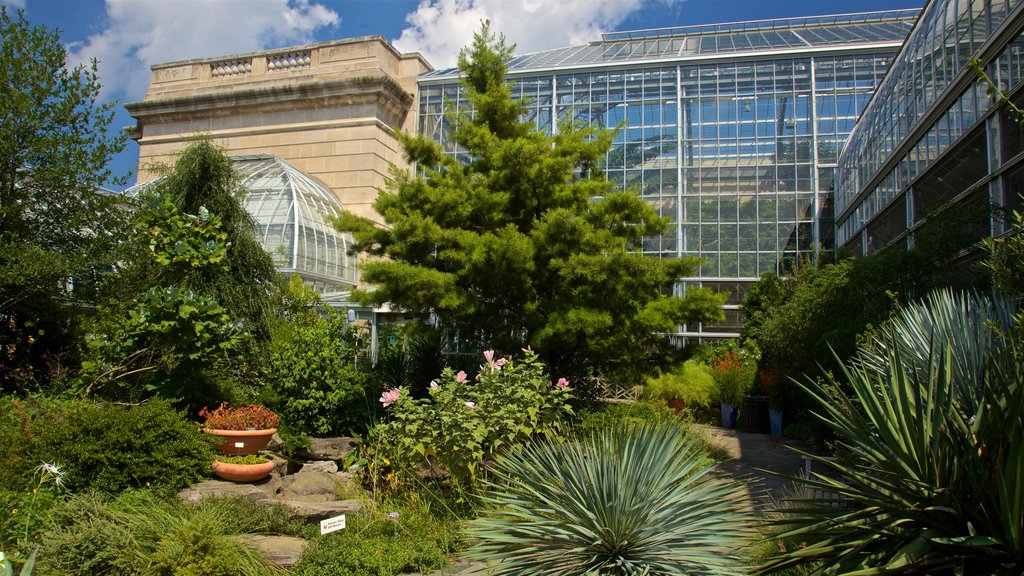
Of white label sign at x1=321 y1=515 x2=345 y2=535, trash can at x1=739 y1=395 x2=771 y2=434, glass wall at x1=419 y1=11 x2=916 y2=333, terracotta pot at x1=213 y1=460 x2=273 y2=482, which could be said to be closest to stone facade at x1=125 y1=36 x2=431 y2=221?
glass wall at x1=419 y1=11 x2=916 y2=333

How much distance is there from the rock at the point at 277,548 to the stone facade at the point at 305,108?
48.8 feet

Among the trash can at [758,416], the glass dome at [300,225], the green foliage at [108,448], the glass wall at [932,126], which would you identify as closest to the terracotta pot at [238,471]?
the green foliage at [108,448]

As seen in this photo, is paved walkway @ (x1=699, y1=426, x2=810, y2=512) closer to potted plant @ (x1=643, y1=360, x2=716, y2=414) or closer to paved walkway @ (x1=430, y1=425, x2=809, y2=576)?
paved walkway @ (x1=430, y1=425, x2=809, y2=576)

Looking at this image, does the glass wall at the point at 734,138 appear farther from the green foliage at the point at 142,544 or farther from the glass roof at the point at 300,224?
the green foliage at the point at 142,544

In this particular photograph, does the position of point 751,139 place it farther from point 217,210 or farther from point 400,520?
point 400,520

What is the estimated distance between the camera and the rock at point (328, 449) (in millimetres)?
8609

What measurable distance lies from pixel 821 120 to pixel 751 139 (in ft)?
6.53

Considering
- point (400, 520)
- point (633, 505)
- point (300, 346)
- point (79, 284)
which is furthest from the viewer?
point (300, 346)

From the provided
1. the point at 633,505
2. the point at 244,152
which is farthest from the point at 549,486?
the point at 244,152

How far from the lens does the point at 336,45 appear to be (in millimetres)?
20750

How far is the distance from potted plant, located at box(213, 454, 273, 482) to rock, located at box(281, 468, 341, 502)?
0.30 meters

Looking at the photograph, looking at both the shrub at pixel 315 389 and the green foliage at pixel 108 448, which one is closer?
the green foliage at pixel 108 448

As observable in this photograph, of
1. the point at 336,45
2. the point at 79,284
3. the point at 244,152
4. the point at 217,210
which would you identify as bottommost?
the point at 79,284

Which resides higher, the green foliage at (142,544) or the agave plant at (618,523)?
the agave plant at (618,523)
